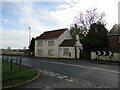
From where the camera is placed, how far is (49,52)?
44938 mm

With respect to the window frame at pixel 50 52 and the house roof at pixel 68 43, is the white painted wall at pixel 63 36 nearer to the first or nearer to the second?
the house roof at pixel 68 43

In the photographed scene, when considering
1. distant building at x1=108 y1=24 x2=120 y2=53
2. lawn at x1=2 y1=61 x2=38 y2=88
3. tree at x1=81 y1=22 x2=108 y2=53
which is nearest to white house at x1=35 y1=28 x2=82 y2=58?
tree at x1=81 y1=22 x2=108 y2=53

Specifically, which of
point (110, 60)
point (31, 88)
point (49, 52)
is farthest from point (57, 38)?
point (31, 88)

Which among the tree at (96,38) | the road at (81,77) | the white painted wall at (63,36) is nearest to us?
the road at (81,77)

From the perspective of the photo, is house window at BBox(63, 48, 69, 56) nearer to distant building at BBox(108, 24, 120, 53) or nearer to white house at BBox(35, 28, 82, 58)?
white house at BBox(35, 28, 82, 58)

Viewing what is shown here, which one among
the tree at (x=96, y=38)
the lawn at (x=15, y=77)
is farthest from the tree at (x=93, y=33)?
the lawn at (x=15, y=77)

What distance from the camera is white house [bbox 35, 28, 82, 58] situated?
128ft

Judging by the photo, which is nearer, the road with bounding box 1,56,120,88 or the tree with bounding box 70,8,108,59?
the road with bounding box 1,56,120,88

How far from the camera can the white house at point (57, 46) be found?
128 ft

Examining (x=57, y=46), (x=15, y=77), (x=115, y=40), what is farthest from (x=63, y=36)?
(x=15, y=77)

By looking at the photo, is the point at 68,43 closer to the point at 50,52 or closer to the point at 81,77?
the point at 50,52

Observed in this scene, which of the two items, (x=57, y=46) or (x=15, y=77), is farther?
(x=57, y=46)

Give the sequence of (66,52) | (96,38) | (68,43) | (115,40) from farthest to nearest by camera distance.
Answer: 1. (96,38)
2. (68,43)
3. (66,52)
4. (115,40)

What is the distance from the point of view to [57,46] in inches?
1677
